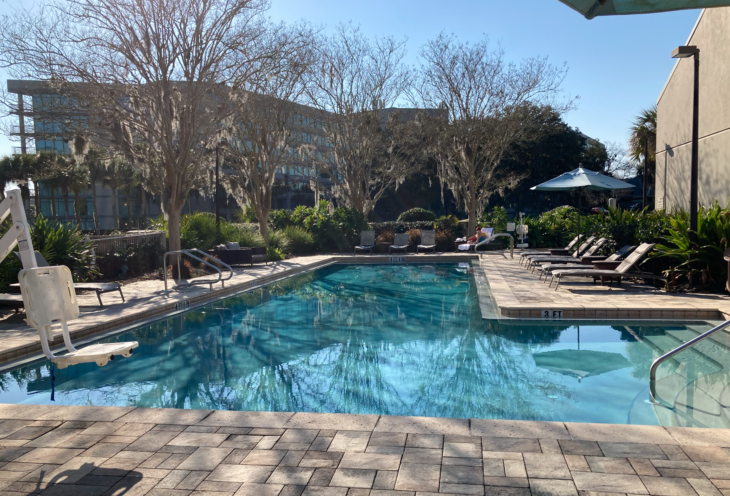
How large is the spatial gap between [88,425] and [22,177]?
34659mm

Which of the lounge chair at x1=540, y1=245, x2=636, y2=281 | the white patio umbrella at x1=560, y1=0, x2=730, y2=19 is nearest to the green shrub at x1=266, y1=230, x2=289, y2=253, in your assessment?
the lounge chair at x1=540, y1=245, x2=636, y2=281

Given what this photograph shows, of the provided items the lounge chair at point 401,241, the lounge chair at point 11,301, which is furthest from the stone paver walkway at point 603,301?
the lounge chair at point 401,241

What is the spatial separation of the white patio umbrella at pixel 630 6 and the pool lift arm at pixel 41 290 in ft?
12.1

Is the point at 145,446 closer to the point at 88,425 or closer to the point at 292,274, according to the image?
the point at 88,425

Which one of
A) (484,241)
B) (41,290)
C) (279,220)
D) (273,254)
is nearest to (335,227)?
(279,220)

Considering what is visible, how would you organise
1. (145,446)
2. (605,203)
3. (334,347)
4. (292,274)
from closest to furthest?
(145,446), (334,347), (292,274), (605,203)

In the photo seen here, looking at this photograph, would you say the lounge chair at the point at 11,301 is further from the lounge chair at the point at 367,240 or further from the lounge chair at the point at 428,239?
the lounge chair at the point at 428,239

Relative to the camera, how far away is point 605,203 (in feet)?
105

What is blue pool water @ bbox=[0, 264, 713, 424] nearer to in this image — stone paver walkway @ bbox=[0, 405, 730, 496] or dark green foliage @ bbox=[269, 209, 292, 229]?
stone paver walkway @ bbox=[0, 405, 730, 496]

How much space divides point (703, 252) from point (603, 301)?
7.63 feet

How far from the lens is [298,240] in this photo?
66.2ft

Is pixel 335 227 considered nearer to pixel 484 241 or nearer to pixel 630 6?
pixel 484 241

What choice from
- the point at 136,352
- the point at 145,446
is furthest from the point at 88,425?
the point at 136,352

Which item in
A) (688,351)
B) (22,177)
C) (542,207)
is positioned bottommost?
(688,351)
